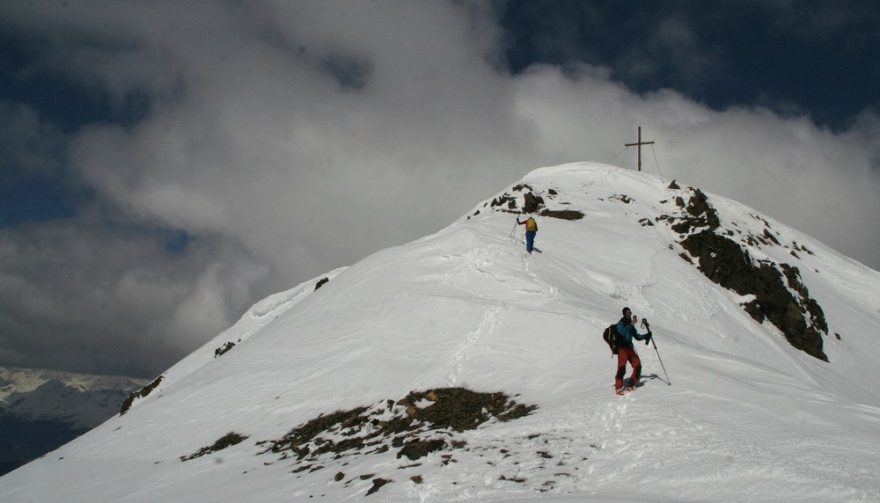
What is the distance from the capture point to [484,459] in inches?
428

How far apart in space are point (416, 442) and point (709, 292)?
28941 millimetres

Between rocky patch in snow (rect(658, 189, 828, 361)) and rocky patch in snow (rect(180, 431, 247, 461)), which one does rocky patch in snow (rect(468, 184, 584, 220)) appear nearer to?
rocky patch in snow (rect(658, 189, 828, 361))

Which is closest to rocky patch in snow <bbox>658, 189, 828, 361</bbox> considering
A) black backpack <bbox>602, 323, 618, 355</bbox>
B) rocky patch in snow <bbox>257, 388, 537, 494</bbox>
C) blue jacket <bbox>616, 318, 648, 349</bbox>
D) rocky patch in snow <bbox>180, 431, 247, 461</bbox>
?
blue jacket <bbox>616, 318, 648, 349</bbox>

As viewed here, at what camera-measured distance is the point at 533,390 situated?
16.1 metres

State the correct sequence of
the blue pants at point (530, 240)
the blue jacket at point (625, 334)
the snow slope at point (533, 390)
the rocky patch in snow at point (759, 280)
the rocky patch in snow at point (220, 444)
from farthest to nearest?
1. the rocky patch in snow at point (759, 280)
2. the blue pants at point (530, 240)
3. the rocky patch in snow at point (220, 444)
4. the blue jacket at point (625, 334)
5. the snow slope at point (533, 390)

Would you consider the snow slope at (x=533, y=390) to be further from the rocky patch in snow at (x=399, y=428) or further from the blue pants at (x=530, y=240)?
the blue pants at (x=530, y=240)

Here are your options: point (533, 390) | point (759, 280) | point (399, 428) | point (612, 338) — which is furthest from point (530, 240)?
point (759, 280)

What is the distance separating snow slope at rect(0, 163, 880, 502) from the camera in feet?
30.9

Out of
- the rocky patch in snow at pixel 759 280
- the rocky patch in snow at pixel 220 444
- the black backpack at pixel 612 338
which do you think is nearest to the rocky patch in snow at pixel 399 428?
the rocky patch in snow at pixel 220 444

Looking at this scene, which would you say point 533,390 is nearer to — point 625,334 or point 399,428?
point 625,334

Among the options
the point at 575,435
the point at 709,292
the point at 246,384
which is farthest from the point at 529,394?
the point at 709,292

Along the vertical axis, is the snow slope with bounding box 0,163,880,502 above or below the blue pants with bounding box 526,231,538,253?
below

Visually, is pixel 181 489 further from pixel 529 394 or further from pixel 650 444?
pixel 650 444

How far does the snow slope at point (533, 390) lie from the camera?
30.9 ft
